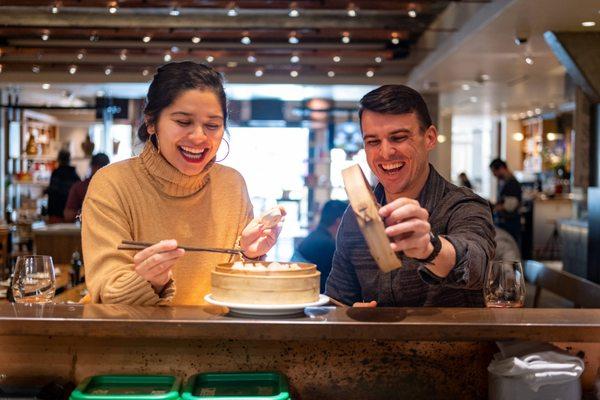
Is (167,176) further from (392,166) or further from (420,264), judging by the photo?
(420,264)

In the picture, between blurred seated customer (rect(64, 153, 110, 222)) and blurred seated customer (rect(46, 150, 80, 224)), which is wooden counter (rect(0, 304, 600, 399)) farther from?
blurred seated customer (rect(46, 150, 80, 224))

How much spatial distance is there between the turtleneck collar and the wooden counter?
460 millimetres

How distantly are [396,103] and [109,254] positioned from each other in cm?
89

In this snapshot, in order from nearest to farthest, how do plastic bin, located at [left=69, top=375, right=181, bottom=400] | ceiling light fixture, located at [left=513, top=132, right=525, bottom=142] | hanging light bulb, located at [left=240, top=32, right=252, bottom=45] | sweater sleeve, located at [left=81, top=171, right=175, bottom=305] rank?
plastic bin, located at [left=69, top=375, right=181, bottom=400] → sweater sleeve, located at [left=81, top=171, right=175, bottom=305] → hanging light bulb, located at [left=240, top=32, right=252, bottom=45] → ceiling light fixture, located at [left=513, top=132, right=525, bottom=142]

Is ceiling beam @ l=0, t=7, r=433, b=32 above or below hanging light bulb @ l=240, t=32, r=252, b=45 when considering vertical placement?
above

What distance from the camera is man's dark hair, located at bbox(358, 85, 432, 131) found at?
82.6 inches

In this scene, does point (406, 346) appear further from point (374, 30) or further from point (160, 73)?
point (374, 30)

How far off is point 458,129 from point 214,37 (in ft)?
58.3

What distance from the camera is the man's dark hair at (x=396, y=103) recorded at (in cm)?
210

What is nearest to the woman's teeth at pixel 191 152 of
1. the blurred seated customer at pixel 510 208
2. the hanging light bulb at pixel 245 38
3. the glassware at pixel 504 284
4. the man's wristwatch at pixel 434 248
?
the man's wristwatch at pixel 434 248

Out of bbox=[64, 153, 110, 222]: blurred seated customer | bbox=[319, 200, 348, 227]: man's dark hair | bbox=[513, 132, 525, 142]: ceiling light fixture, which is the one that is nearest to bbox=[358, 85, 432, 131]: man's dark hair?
bbox=[319, 200, 348, 227]: man's dark hair

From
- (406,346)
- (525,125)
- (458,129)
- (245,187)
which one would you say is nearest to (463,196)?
(406,346)

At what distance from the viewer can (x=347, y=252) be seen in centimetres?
232

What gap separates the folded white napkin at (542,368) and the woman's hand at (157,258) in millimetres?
799
